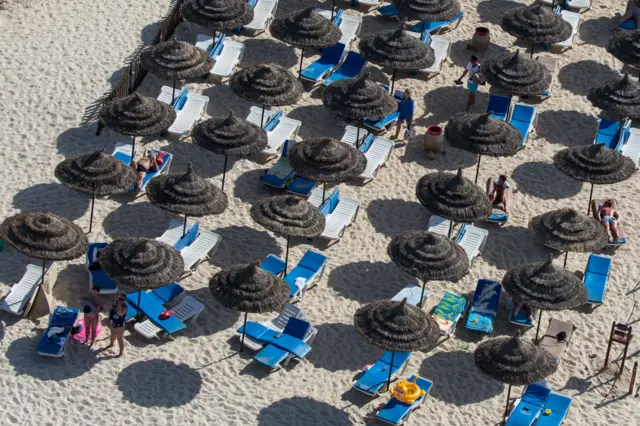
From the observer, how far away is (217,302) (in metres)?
33.9

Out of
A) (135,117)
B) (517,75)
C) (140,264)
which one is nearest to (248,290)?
(140,264)

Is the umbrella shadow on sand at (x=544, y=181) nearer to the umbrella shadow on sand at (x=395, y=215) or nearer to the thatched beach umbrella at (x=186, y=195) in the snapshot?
the umbrella shadow on sand at (x=395, y=215)

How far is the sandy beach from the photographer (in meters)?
31.8

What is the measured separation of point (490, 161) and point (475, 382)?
26.0 feet

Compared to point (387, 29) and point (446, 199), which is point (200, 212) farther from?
point (387, 29)

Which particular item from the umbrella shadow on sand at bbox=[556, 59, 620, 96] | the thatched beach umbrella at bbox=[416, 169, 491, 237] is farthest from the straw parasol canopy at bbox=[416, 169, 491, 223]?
the umbrella shadow on sand at bbox=[556, 59, 620, 96]

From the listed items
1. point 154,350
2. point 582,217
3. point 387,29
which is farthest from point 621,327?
point 387,29

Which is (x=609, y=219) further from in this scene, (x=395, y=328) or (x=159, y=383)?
(x=159, y=383)

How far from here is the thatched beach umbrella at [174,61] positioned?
38.2 metres

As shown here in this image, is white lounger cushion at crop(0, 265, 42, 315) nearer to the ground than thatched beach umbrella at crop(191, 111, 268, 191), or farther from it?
nearer to the ground

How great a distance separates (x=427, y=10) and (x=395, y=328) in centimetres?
1253

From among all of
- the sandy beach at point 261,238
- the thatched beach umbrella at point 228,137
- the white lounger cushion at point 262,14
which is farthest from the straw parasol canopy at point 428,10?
the thatched beach umbrella at point 228,137

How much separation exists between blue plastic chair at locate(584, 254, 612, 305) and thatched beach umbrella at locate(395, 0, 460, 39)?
854cm

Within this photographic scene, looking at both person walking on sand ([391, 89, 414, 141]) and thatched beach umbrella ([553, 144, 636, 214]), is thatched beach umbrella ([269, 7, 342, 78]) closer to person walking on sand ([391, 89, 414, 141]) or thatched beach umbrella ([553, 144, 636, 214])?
person walking on sand ([391, 89, 414, 141])
